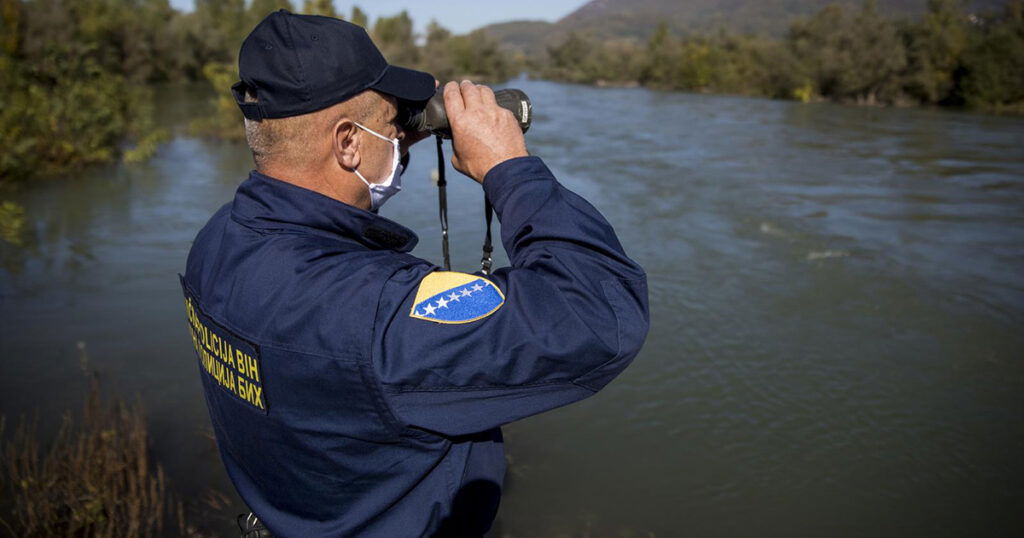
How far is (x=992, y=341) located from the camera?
21.4ft

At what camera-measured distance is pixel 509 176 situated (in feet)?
4.30

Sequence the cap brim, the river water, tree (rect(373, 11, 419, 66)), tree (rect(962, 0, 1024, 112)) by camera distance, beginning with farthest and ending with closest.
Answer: tree (rect(373, 11, 419, 66)) → tree (rect(962, 0, 1024, 112)) → the river water → the cap brim

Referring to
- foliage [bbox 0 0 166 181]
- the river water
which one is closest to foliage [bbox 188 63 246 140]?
foliage [bbox 0 0 166 181]

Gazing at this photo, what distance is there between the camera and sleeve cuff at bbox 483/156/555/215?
130 cm

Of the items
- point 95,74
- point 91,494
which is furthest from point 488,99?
point 95,74

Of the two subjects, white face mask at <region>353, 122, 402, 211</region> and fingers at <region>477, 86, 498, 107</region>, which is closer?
fingers at <region>477, 86, 498, 107</region>

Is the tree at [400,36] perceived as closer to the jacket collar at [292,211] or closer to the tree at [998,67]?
the tree at [998,67]

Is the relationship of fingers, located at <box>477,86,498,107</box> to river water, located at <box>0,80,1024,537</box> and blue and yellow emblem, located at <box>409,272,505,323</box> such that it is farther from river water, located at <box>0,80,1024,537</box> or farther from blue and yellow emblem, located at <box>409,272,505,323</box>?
river water, located at <box>0,80,1024,537</box>

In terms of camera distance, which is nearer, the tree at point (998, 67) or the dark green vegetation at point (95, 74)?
the dark green vegetation at point (95, 74)

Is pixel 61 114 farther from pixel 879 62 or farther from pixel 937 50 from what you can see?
pixel 937 50

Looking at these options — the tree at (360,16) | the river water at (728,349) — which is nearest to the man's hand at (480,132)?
the river water at (728,349)

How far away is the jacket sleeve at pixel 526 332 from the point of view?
114 centimetres

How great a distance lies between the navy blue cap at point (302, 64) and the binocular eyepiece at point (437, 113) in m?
0.16

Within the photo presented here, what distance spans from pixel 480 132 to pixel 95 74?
55.8ft
